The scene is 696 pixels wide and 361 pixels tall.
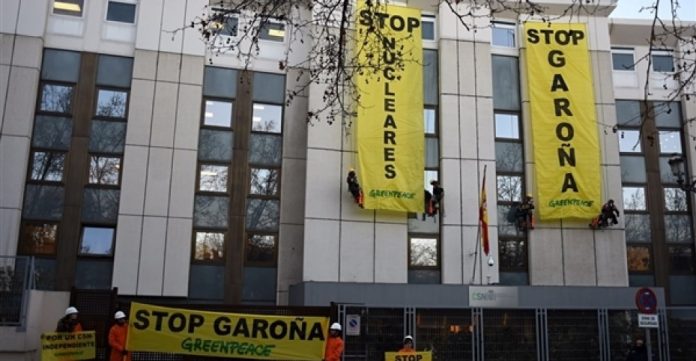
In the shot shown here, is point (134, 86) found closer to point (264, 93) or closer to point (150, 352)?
point (264, 93)

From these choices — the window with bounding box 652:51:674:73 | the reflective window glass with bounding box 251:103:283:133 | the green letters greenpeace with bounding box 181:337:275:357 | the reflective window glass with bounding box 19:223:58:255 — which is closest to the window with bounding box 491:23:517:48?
the window with bounding box 652:51:674:73

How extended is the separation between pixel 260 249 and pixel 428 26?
1118 centimetres

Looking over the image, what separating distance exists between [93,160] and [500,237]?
1521 cm

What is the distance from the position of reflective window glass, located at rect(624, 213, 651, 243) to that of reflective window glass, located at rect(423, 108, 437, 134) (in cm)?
887

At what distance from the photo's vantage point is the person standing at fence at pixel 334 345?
14086mm

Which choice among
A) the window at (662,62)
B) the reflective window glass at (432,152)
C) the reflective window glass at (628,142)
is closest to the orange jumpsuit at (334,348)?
the reflective window glass at (432,152)

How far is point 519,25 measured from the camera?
27.4 m

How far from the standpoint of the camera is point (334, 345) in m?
14.1

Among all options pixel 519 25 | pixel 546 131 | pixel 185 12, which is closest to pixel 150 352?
pixel 185 12

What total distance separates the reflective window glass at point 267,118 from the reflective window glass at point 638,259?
14923mm

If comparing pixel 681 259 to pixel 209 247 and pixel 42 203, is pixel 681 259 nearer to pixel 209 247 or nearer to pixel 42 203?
pixel 209 247

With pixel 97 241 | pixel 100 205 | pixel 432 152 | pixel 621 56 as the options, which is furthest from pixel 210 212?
pixel 621 56

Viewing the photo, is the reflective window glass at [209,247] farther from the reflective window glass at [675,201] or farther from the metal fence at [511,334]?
the reflective window glass at [675,201]

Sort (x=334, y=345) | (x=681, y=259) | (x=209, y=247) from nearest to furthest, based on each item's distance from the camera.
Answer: (x=334, y=345) < (x=209, y=247) < (x=681, y=259)
